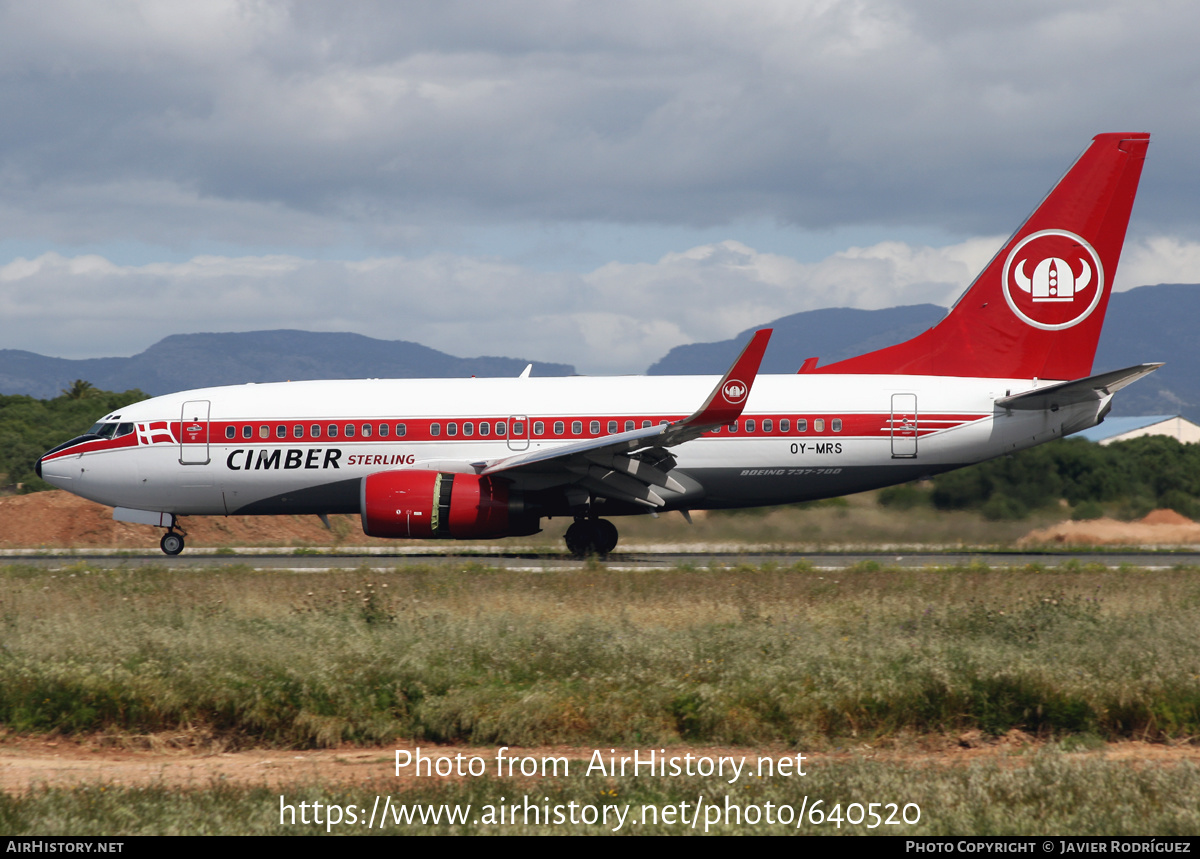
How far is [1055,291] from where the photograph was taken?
2170cm

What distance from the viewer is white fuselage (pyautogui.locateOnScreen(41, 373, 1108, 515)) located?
20.6 metres

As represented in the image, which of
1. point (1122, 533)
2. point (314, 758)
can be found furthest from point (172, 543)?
point (1122, 533)

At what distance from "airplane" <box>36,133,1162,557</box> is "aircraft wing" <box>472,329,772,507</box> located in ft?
0.19

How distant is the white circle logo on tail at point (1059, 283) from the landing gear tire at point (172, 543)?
1841cm

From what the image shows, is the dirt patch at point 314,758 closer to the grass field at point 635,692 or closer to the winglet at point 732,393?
the grass field at point 635,692

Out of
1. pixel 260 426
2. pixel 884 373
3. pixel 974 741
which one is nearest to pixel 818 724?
pixel 974 741

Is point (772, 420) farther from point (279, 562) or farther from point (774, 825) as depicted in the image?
point (774, 825)

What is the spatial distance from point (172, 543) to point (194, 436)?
107 inches

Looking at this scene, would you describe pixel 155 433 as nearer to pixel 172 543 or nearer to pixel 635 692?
pixel 172 543

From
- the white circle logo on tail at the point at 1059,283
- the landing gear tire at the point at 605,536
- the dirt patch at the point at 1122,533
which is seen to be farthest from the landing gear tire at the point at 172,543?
the white circle logo on tail at the point at 1059,283

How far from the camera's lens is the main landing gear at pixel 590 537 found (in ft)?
68.7

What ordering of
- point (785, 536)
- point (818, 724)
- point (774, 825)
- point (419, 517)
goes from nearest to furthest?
point (774, 825) < point (818, 724) < point (419, 517) < point (785, 536)

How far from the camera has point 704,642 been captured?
10.5 m
